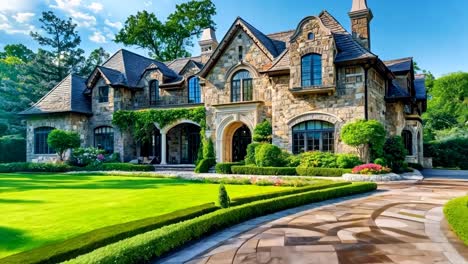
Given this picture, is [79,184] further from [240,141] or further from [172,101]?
[172,101]

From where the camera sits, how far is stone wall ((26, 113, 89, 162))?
2756 cm

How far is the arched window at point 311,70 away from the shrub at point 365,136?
10.7 feet

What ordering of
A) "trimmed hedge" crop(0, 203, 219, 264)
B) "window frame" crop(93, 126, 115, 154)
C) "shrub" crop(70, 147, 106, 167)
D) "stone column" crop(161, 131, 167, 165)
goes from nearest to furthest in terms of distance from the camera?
"trimmed hedge" crop(0, 203, 219, 264) < "shrub" crop(70, 147, 106, 167) < "stone column" crop(161, 131, 167, 165) < "window frame" crop(93, 126, 115, 154)

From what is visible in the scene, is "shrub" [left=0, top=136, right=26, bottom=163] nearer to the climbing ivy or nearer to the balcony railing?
the climbing ivy

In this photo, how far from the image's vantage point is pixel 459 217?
652 cm

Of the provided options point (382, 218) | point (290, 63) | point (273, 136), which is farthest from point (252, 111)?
point (382, 218)

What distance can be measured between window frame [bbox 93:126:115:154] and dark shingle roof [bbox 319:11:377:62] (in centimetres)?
1868

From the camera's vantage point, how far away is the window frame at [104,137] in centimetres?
2786

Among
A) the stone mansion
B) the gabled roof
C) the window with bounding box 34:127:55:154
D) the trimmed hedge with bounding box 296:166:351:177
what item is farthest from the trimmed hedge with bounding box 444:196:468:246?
the window with bounding box 34:127:55:154

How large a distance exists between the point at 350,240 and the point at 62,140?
2371 cm

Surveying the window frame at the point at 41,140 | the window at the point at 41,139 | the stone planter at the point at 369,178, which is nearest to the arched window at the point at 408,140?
the stone planter at the point at 369,178

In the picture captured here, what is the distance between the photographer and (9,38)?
55.3 m

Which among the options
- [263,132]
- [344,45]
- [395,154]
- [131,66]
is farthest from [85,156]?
[395,154]

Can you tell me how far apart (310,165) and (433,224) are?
11.9m
